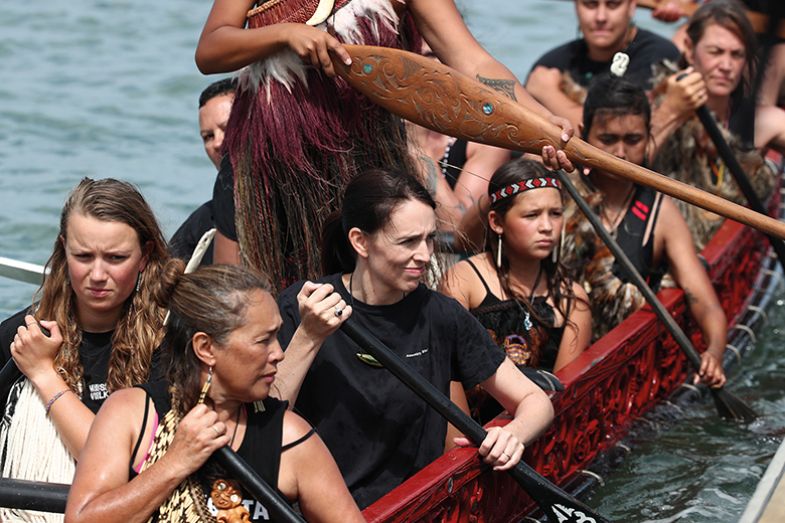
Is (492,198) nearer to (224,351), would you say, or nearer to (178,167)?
(224,351)

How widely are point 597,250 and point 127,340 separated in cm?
184

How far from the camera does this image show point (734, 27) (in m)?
5.44

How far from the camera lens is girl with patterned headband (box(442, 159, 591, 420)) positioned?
3936mm

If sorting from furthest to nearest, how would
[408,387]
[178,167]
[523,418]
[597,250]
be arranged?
[178,167], [597,250], [523,418], [408,387]

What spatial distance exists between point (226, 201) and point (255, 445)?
122 centimetres

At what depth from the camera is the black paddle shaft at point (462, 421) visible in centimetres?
311

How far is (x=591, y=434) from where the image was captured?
4.16 m

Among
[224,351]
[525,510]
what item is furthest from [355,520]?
[525,510]

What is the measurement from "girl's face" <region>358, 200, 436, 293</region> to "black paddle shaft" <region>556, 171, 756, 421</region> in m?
0.87

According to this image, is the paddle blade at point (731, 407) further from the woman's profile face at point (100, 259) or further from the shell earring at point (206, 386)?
the shell earring at point (206, 386)

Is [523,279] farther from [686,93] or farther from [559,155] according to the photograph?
[686,93]

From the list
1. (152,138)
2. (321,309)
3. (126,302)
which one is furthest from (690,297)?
(152,138)

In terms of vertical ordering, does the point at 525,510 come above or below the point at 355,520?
below

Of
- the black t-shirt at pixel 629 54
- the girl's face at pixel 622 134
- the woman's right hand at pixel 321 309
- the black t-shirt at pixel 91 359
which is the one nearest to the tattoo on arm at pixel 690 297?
the girl's face at pixel 622 134
